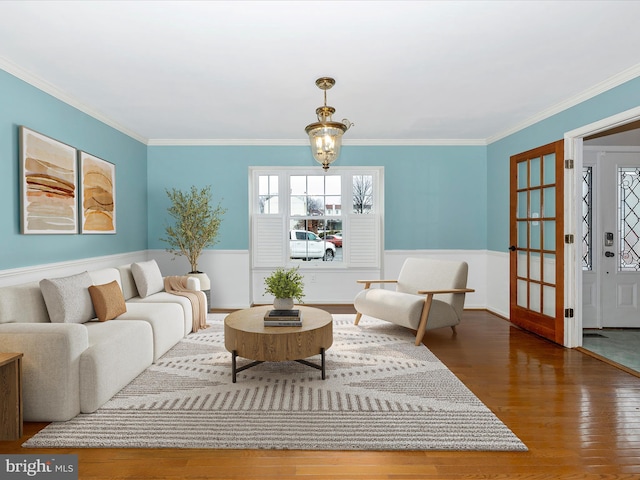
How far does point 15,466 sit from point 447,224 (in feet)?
18.1

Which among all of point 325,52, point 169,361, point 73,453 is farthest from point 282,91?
point 73,453

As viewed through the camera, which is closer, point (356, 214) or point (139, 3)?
point (139, 3)

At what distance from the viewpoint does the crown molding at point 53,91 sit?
323cm

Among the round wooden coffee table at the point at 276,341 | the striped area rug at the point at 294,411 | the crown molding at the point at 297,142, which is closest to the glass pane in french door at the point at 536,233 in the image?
the crown molding at the point at 297,142

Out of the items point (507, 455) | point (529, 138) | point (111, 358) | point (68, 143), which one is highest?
point (529, 138)

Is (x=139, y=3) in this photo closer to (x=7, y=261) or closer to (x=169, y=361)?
(x=7, y=261)

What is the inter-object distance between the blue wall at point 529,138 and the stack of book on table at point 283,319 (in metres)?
3.28

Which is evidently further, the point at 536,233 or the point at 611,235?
the point at 611,235

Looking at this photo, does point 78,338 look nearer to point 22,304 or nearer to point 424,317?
point 22,304

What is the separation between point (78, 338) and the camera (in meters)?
2.60

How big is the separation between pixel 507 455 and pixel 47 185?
4.12m

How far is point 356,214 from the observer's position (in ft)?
20.4

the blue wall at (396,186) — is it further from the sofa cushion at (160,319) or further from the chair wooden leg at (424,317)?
the chair wooden leg at (424,317)

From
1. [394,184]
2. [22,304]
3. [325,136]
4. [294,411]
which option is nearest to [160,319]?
[22,304]
